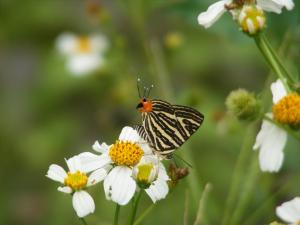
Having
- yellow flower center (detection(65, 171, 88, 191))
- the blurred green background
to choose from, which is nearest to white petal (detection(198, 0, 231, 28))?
yellow flower center (detection(65, 171, 88, 191))

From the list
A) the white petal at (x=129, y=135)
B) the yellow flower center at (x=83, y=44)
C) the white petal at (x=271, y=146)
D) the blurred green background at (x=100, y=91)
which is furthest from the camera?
the yellow flower center at (x=83, y=44)

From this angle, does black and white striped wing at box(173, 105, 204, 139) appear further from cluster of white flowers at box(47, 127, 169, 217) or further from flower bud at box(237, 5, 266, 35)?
flower bud at box(237, 5, 266, 35)

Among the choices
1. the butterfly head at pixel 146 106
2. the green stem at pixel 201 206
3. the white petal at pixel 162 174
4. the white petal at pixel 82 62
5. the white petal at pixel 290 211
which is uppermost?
the white petal at pixel 82 62

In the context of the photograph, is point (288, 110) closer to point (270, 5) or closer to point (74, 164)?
point (270, 5)

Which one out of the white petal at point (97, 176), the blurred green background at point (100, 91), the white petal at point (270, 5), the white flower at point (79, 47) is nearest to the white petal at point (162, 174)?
the white petal at point (97, 176)

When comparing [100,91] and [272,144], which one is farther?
[100,91]

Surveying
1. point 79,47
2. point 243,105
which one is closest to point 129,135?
point 243,105

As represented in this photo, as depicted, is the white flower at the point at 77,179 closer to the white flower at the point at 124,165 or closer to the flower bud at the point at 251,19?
the white flower at the point at 124,165
